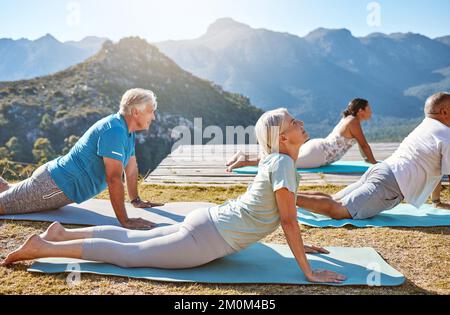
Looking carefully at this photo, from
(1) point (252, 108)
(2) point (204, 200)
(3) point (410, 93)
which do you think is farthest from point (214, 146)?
(3) point (410, 93)

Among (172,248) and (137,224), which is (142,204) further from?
(172,248)

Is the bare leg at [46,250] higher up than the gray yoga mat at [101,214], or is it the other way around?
the bare leg at [46,250]

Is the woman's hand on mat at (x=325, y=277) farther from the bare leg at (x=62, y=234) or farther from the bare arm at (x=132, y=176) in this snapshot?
the bare arm at (x=132, y=176)

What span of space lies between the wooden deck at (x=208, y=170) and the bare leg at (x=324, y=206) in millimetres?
1670

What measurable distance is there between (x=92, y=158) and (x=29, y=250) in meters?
1.08

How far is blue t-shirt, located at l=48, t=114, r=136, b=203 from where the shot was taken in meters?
3.42

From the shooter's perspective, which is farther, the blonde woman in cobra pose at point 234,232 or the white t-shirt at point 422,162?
the white t-shirt at point 422,162

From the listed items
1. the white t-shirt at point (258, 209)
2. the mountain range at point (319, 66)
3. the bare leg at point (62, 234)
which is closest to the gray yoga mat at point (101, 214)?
the bare leg at point (62, 234)

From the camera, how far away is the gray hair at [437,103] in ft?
12.0

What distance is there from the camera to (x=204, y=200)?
4.87 m

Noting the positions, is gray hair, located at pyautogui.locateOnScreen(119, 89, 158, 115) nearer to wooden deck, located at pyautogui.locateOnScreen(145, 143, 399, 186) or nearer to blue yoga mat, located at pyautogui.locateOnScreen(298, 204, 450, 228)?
blue yoga mat, located at pyautogui.locateOnScreen(298, 204, 450, 228)

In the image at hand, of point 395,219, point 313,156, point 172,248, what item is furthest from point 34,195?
point 313,156

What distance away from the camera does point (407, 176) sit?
370 centimetres

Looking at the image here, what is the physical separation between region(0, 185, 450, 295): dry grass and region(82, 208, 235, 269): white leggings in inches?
5.2
